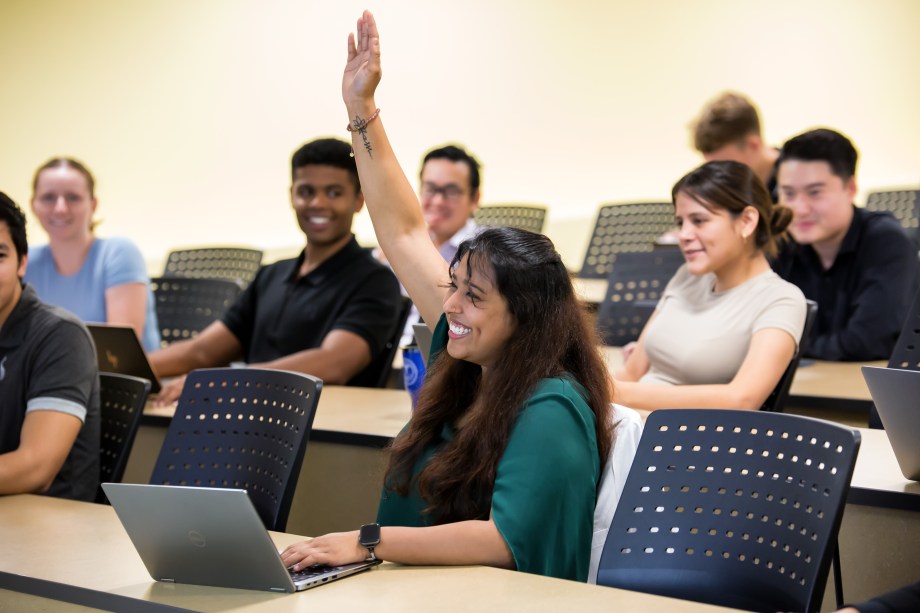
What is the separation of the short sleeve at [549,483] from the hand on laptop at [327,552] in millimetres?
220

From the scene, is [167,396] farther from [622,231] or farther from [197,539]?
[622,231]

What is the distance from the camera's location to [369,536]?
5.99 feet

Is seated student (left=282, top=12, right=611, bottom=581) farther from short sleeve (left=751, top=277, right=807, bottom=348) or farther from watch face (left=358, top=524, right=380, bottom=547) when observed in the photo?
short sleeve (left=751, top=277, right=807, bottom=348)

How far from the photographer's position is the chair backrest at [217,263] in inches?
221

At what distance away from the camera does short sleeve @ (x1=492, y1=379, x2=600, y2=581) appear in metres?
1.83

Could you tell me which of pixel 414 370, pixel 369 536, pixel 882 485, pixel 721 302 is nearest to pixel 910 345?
pixel 721 302

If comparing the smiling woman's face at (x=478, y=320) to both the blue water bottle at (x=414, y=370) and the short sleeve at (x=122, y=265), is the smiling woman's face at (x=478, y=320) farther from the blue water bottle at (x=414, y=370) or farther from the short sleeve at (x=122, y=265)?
the short sleeve at (x=122, y=265)

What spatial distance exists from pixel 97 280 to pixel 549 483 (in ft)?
9.58

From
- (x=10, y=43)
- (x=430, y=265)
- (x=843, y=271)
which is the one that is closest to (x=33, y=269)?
(x=430, y=265)

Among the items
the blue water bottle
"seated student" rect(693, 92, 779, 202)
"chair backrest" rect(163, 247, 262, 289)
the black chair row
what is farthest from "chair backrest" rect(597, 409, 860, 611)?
"chair backrest" rect(163, 247, 262, 289)

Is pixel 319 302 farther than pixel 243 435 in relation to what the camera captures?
Yes

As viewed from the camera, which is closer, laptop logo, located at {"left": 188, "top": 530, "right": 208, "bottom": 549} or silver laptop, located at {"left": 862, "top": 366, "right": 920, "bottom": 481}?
laptop logo, located at {"left": 188, "top": 530, "right": 208, "bottom": 549}

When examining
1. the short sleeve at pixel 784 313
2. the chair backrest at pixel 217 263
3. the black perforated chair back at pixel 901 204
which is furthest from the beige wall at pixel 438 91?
the short sleeve at pixel 784 313

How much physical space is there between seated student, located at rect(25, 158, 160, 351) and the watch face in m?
2.64
